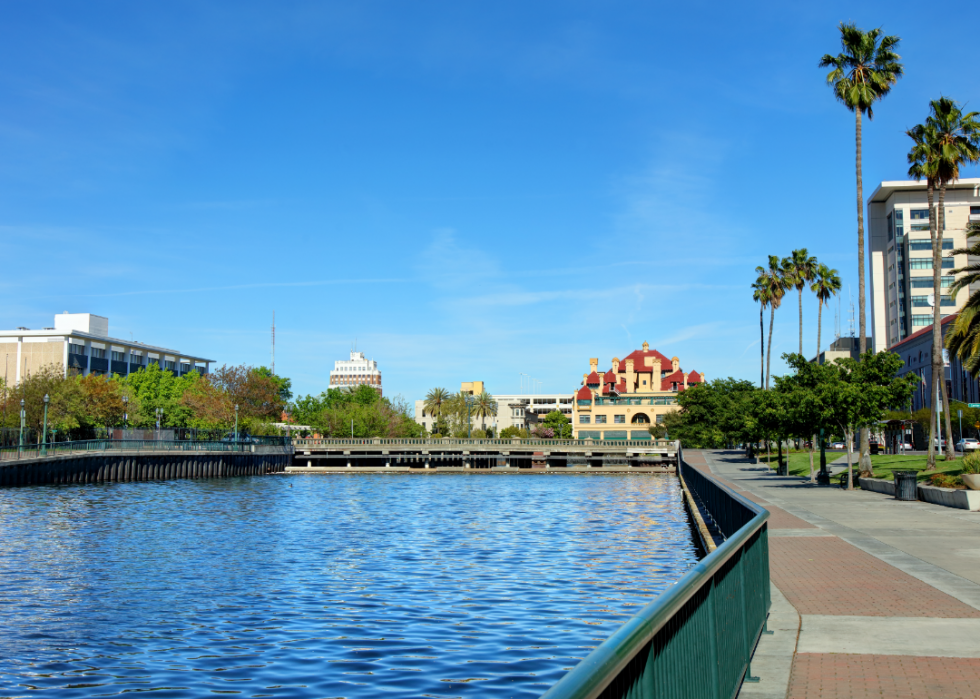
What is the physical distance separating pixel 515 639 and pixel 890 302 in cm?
15144

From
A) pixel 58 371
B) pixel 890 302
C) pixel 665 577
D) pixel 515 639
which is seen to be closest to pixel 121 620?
pixel 515 639

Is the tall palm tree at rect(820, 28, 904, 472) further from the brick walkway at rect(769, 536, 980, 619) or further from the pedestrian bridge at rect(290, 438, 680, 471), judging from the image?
the pedestrian bridge at rect(290, 438, 680, 471)

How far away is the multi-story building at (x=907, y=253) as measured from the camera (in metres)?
140

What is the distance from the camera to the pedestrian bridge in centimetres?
11544

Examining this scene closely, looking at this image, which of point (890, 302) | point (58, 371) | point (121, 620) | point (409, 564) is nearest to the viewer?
point (121, 620)

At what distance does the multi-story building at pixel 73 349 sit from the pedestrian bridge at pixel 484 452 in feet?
129

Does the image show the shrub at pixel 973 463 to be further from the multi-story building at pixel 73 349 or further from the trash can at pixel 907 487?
the multi-story building at pixel 73 349

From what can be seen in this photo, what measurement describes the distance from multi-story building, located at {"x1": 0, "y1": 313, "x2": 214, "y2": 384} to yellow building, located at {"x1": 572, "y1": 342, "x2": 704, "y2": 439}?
252 feet

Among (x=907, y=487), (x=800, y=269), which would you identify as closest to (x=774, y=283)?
(x=800, y=269)

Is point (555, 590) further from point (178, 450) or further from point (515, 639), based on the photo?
point (178, 450)

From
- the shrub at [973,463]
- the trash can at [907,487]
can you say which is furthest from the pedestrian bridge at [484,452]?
the shrub at [973,463]

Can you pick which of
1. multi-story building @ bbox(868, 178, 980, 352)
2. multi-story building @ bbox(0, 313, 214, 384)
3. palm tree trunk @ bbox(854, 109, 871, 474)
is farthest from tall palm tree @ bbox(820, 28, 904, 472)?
multi-story building @ bbox(0, 313, 214, 384)

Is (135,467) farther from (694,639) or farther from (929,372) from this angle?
(694,639)

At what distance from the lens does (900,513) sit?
2930 centimetres
